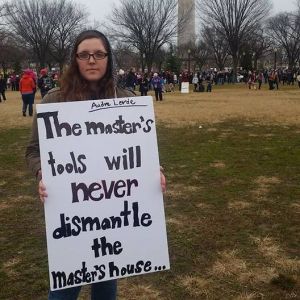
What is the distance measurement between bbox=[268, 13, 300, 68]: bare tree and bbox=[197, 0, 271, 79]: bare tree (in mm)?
10309

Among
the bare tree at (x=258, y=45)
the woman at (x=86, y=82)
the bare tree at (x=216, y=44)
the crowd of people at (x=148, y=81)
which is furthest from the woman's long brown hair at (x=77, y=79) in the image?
the bare tree at (x=216, y=44)

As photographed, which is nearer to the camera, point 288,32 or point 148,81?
point 148,81

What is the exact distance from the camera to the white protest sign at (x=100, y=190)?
2568 millimetres

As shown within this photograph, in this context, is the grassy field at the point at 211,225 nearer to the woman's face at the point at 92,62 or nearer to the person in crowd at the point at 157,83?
the woman's face at the point at 92,62

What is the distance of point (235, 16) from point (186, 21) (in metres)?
8.70

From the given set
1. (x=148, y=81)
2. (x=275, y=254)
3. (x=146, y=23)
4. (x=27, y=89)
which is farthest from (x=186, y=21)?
(x=275, y=254)

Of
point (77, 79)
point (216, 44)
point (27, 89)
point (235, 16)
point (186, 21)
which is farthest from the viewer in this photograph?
point (216, 44)

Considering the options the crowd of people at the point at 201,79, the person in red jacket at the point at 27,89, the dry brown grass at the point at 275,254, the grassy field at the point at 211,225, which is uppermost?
the person in red jacket at the point at 27,89

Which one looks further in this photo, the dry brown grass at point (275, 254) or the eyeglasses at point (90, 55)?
the dry brown grass at point (275, 254)

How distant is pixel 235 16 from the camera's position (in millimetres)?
51719

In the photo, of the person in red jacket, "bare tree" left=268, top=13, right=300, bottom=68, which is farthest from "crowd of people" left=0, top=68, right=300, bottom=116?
"bare tree" left=268, top=13, right=300, bottom=68

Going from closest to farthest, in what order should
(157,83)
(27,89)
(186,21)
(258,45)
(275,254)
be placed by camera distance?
(275,254) < (27,89) < (157,83) < (186,21) < (258,45)

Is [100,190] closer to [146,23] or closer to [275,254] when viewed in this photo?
[275,254]

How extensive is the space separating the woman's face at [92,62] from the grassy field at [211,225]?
6.26 ft
